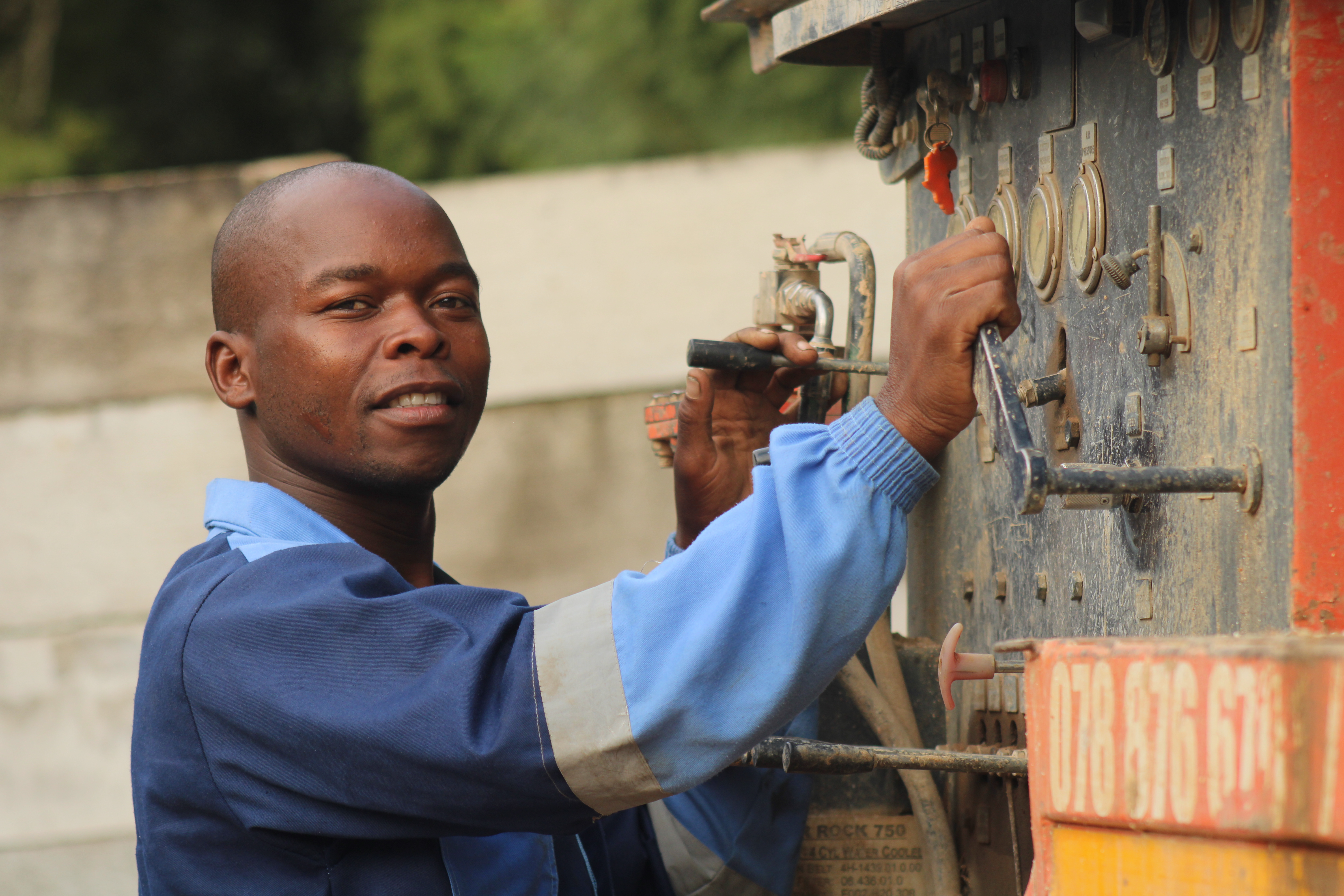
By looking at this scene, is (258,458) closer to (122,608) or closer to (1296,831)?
(1296,831)

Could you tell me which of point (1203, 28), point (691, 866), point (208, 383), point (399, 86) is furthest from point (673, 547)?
point (399, 86)

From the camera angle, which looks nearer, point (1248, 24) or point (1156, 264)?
point (1248, 24)

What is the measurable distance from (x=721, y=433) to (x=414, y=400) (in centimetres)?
64

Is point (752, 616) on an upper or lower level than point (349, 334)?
lower

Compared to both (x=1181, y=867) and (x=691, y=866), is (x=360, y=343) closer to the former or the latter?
(x=691, y=866)

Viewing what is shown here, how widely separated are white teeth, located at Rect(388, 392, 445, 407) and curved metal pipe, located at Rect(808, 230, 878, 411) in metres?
0.74

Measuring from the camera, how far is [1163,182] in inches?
77.7

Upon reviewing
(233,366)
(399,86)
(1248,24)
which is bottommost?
(233,366)

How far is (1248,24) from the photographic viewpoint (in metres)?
1.78

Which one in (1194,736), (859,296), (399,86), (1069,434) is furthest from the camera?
(399,86)

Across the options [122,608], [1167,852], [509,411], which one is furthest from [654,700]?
[122,608]

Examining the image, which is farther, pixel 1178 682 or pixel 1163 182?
pixel 1163 182

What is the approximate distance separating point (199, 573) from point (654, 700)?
2.42 ft

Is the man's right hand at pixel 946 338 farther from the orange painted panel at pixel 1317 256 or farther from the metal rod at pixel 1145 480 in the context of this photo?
the orange painted panel at pixel 1317 256
